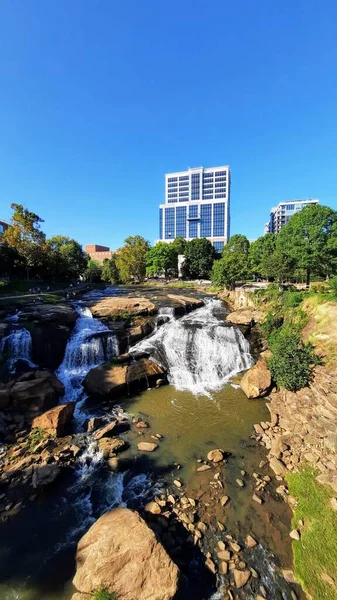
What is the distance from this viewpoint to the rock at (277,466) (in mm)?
9269

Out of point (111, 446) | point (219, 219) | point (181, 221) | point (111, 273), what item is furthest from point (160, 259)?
point (181, 221)

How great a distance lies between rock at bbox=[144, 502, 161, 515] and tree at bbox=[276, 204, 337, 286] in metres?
26.6

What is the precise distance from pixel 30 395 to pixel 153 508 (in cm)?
833

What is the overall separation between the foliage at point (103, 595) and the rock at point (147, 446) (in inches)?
195

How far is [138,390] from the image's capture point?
15.7 metres

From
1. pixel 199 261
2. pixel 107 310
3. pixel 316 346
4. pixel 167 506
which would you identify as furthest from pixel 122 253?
pixel 167 506

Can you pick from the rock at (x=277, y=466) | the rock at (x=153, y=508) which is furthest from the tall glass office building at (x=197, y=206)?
the rock at (x=153, y=508)

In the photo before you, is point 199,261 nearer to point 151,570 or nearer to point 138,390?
point 138,390

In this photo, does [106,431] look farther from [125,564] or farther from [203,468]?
[125,564]

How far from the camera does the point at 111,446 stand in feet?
34.2

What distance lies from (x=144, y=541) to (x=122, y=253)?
226ft

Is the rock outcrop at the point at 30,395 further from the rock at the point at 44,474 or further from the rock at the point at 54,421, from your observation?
the rock at the point at 44,474

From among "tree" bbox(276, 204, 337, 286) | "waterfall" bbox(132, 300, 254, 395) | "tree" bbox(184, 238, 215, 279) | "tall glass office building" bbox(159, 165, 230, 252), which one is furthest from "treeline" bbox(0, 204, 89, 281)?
"tall glass office building" bbox(159, 165, 230, 252)

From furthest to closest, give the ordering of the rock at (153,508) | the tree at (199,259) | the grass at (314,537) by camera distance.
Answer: the tree at (199,259) < the rock at (153,508) < the grass at (314,537)
